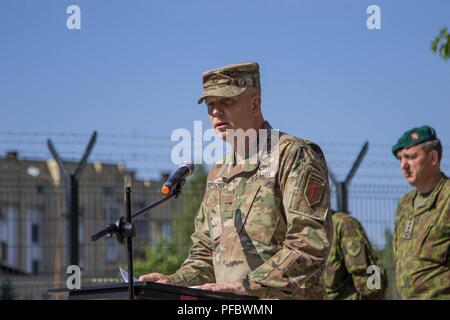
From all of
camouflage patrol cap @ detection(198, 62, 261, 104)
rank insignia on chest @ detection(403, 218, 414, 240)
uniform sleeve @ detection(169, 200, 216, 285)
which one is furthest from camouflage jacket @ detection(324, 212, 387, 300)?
camouflage patrol cap @ detection(198, 62, 261, 104)

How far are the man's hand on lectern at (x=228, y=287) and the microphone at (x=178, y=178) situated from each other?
476 mm

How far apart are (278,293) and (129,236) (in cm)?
74

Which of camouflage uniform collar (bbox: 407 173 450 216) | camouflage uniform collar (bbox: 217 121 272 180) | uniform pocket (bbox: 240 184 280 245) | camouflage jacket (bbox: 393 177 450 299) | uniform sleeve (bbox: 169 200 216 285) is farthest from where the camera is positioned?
camouflage uniform collar (bbox: 407 173 450 216)

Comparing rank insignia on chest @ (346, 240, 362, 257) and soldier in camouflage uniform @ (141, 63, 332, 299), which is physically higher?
soldier in camouflage uniform @ (141, 63, 332, 299)

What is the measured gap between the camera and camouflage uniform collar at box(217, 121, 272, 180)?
16.3 ft

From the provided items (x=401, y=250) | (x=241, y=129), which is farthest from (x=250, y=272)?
(x=401, y=250)

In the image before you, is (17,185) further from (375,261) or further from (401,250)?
(401,250)

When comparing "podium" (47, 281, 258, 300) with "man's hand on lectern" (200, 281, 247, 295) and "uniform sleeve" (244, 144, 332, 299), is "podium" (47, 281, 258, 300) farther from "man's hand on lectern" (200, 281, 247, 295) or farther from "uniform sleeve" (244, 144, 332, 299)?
"uniform sleeve" (244, 144, 332, 299)

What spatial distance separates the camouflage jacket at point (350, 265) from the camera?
852 centimetres

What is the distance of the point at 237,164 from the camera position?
5113 millimetres

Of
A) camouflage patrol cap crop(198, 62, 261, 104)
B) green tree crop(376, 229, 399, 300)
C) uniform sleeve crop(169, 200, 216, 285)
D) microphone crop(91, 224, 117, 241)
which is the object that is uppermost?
A: camouflage patrol cap crop(198, 62, 261, 104)

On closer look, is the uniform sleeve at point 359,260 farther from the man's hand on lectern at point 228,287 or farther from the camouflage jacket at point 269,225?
the man's hand on lectern at point 228,287

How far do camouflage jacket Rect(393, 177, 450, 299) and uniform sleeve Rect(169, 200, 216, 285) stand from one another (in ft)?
8.02

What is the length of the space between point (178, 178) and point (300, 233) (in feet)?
2.04
